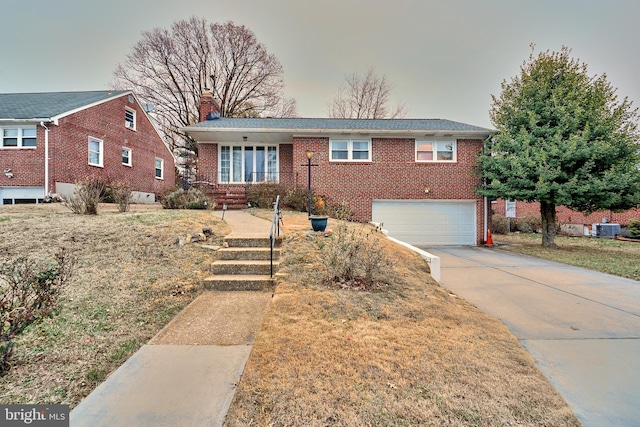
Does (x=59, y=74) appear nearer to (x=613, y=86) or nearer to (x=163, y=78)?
(x=163, y=78)

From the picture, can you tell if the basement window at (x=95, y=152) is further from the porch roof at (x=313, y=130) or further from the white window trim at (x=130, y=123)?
the porch roof at (x=313, y=130)

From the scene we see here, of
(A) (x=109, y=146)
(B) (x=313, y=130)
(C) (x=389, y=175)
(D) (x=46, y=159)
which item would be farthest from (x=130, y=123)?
(C) (x=389, y=175)

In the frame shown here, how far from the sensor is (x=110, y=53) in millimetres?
→ 21406

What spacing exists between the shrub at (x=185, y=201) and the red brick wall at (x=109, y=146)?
297 centimetres

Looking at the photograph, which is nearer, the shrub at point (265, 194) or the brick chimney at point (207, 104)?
the shrub at point (265, 194)

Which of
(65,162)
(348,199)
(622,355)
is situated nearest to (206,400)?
Result: (622,355)

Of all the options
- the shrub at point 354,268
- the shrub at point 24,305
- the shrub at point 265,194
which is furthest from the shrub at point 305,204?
the shrub at point 24,305

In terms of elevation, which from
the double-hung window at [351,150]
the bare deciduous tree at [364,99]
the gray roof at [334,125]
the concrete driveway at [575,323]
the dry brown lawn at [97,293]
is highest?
the bare deciduous tree at [364,99]

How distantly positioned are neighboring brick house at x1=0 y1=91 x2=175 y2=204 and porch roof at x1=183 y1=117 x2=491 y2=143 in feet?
14.1

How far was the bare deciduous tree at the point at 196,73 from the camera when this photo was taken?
23.8 meters

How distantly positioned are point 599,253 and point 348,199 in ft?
31.9

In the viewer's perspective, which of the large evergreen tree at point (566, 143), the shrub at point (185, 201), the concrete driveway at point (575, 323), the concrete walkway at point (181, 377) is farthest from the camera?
the shrub at point (185, 201)

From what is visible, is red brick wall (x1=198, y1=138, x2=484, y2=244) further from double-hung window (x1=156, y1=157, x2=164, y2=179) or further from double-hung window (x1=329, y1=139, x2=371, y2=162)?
double-hung window (x1=156, y1=157, x2=164, y2=179)

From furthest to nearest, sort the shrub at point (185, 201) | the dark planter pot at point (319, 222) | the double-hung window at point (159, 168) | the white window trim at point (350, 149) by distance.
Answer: the double-hung window at point (159, 168), the white window trim at point (350, 149), the shrub at point (185, 201), the dark planter pot at point (319, 222)
